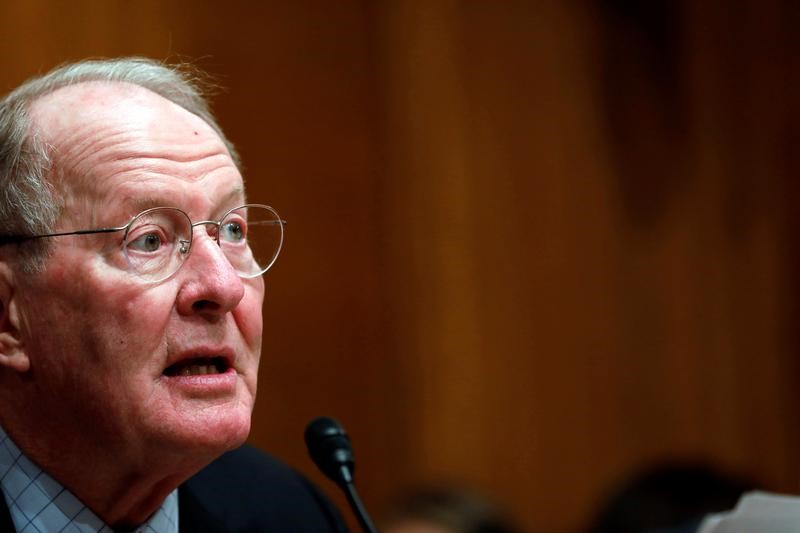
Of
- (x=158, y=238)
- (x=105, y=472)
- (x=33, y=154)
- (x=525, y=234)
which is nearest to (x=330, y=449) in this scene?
(x=105, y=472)

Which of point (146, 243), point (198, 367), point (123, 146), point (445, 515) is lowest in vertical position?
point (445, 515)

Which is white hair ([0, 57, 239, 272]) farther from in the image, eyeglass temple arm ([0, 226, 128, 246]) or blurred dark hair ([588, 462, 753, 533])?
blurred dark hair ([588, 462, 753, 533])

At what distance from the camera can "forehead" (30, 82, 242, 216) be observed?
69.6 inches

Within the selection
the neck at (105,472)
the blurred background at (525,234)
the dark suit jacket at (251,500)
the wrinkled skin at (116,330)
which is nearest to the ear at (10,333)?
the wrinkled skin at (116,330)

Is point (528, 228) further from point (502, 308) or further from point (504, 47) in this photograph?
point (504, 47)

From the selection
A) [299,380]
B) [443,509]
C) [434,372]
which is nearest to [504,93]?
[434,372]

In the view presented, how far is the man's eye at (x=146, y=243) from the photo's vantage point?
1769 millimetres

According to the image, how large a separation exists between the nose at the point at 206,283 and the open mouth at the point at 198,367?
8cm

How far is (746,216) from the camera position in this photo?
5242mm

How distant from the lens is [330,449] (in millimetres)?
1968

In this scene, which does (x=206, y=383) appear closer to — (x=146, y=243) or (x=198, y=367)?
(x=198, y=367)

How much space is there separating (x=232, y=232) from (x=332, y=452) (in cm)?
45

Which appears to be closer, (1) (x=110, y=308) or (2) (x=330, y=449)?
(1) (x=110, y=308)

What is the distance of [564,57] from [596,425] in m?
1.71
